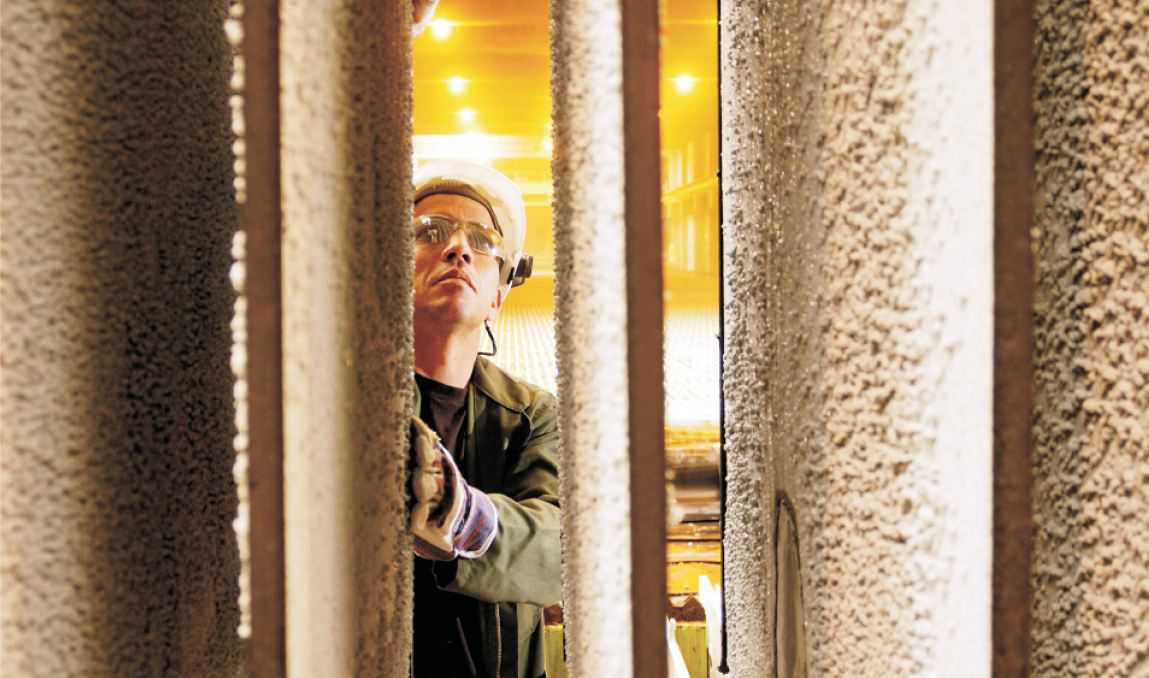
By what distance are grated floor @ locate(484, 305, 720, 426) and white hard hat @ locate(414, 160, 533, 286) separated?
4.7 inches

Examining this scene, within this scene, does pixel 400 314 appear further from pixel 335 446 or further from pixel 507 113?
pixel 507 113

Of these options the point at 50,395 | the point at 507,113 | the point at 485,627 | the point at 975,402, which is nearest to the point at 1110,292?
the point at 975,402

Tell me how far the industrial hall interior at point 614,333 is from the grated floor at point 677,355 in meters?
0.51

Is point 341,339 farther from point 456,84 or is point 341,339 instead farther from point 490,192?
point 456,84

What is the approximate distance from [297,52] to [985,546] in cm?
28

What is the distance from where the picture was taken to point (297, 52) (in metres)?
0.28

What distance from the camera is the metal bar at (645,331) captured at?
0.27 metres

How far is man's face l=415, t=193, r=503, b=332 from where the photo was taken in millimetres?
1068

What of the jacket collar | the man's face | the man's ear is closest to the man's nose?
the man's face

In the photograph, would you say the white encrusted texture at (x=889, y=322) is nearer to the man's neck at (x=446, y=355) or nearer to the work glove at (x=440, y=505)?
the work glove at (x=440, y=505)

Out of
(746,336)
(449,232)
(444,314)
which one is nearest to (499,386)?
(444,314)

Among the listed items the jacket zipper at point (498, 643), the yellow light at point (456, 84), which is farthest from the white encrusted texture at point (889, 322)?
the yellow light at point (456, 84)

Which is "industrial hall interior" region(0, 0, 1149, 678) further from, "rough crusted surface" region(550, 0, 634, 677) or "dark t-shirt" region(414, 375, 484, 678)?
"dark t-shirt" region(414, 375, 484, 678)

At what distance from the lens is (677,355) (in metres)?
1.27
